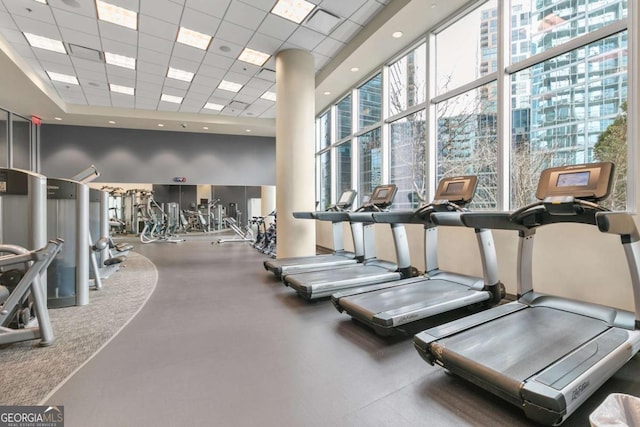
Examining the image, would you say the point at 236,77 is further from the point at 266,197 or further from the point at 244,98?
the point at 266,197

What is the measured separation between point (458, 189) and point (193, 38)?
5.21 metres

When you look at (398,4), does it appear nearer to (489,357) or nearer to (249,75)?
(249,75)

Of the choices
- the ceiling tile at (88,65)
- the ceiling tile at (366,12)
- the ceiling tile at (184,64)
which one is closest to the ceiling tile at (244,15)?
the ceiling tile at (366,12)

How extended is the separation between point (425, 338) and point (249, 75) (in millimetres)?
6826

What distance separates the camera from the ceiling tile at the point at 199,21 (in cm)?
478

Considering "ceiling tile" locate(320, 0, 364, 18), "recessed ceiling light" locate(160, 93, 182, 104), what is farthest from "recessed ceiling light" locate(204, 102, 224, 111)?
"ceiling tile" locate(320, 0, 364, 18)

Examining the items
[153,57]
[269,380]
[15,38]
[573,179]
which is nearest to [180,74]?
[153,57]

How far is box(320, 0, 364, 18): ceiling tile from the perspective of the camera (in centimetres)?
452

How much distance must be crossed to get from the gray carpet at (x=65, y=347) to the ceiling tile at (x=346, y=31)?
4970 mm

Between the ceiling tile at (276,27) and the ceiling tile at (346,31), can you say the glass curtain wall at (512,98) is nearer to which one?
the ceiling tile at (346,31)

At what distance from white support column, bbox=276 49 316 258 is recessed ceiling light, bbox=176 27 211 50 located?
1385mm

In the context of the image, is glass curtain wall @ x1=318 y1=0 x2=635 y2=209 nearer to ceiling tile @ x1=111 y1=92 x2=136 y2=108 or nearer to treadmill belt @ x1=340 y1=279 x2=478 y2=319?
treadmill belt @ x1=340 y1=279 x2=478 y2=319

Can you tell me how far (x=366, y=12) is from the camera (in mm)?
4773

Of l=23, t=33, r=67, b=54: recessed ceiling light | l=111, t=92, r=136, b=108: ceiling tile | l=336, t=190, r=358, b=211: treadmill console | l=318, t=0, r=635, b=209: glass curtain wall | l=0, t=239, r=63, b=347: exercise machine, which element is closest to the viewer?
l=0, t=239, r=63, b=347: exercise machine
